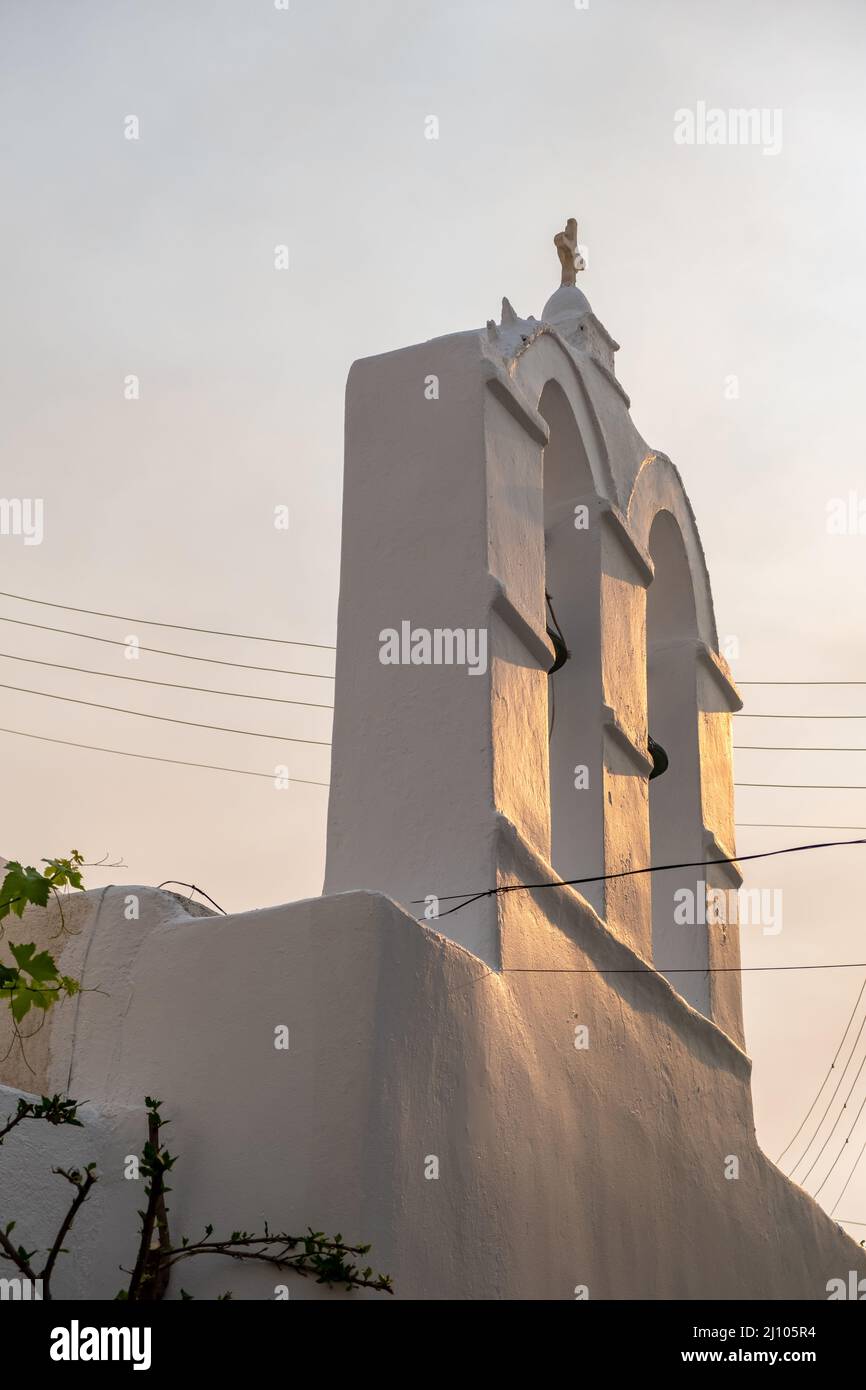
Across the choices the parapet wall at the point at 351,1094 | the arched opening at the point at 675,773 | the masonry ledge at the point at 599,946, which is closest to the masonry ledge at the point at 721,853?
the arched opening at the point at 675,773

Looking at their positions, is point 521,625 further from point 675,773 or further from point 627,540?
point 675,773

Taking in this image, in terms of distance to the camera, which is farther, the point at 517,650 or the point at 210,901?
the point at 517,650

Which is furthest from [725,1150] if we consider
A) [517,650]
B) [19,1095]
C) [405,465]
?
[19,1095]

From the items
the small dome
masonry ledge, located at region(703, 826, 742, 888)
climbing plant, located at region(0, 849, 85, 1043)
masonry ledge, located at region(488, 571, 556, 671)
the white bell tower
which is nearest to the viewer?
climbing plant, located at region(0, 849, 85, 1043)

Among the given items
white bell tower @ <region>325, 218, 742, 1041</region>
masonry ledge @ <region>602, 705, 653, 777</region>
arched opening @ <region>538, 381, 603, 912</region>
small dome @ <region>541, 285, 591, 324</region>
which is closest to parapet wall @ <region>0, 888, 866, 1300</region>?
white bell tower @ <region>325, 218, 742, 1041</region>

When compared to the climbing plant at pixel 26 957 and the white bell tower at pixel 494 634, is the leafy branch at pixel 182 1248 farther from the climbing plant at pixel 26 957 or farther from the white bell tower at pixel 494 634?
the white bell tower at pixel 494 634

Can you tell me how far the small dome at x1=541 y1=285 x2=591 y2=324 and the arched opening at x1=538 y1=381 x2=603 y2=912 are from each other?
0.83 m

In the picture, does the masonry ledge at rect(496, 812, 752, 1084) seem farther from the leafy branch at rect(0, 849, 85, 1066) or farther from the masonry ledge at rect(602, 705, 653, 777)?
the leafy branch at rect(0, 849, 85, 1066)

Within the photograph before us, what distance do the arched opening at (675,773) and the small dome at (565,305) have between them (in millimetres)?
1049

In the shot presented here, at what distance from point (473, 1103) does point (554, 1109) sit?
662 mm

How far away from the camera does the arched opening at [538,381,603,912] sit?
7.00m

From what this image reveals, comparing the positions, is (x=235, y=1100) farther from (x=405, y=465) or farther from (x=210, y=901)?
(x=405, y=465)

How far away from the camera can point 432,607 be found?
19.4ft

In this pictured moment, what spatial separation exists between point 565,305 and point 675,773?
2136 mm
